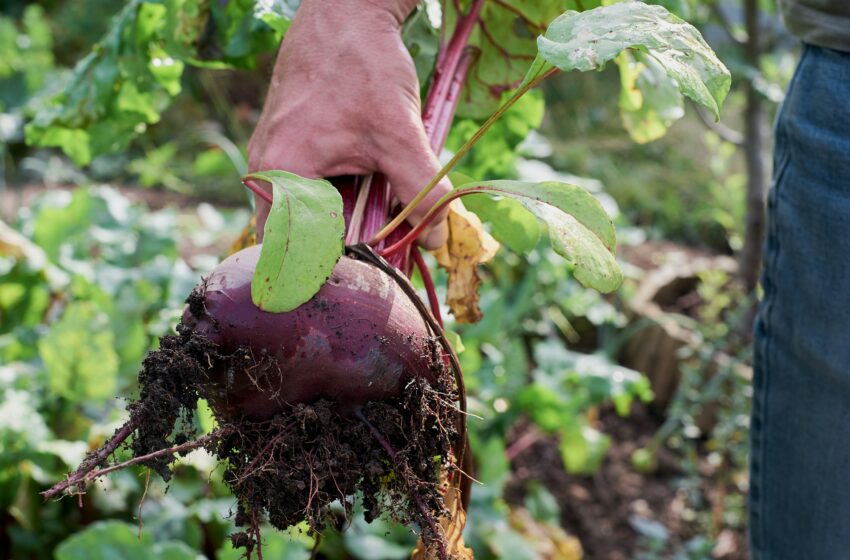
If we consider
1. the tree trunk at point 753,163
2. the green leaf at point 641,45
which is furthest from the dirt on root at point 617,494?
the green leaf at point 641,45

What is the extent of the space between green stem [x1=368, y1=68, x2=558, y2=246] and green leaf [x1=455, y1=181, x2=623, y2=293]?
32mm

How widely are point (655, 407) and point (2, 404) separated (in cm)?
234

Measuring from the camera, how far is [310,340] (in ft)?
3.29

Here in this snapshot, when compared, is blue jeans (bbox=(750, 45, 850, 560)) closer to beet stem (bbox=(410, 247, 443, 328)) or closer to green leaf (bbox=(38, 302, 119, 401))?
beet stem (bbox=(410, 247, 443, 328))

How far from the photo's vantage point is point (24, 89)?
15.9ft

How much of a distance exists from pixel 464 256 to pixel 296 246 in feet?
1.30

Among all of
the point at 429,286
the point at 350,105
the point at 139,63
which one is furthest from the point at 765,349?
the point at 139,63

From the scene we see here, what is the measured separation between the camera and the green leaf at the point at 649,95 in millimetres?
1482

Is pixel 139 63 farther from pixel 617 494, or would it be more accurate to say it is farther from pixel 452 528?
pixel 617 494

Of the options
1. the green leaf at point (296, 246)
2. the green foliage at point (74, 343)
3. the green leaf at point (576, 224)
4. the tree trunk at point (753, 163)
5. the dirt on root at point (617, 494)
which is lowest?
the dirt on root at point (617, 494)

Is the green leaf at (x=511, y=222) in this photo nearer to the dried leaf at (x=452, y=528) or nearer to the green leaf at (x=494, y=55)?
the green leaf at (x=494, y=55)

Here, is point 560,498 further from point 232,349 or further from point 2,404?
point 232,349

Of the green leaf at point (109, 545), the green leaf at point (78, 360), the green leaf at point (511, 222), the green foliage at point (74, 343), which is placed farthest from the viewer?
the green leaf at point (78, 360)

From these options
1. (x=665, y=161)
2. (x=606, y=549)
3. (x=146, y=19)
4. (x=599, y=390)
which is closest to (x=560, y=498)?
(x=606, y=549)
